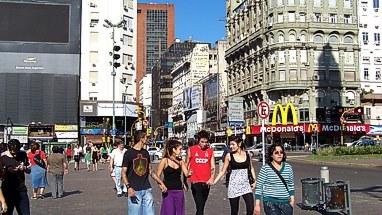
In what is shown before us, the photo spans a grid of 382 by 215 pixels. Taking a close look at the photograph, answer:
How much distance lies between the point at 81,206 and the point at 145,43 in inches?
Answer: 7129

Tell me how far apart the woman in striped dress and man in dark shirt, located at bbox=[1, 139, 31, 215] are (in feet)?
13.5

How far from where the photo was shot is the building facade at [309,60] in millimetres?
75625

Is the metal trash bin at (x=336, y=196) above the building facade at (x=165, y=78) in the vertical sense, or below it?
below

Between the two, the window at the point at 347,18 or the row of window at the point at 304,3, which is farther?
the window at the point at 347,18

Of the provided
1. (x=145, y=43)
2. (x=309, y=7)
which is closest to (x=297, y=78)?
(x=309, y=7)

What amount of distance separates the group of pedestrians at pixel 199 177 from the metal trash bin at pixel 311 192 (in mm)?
1869

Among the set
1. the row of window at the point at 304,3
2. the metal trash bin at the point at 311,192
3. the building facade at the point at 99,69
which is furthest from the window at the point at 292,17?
the metal trash bin at the point at 311,192

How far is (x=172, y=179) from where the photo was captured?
8.50 m

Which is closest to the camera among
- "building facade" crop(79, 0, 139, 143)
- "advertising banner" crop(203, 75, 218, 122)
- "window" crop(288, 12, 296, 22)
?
"building facade" crop(79, 0, 139, 143)

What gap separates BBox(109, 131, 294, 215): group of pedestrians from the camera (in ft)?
23.2

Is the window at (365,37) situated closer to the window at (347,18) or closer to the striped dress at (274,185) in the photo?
the window at (347,18)

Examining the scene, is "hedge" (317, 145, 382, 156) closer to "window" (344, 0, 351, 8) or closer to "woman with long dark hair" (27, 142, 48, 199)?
"woman with long dark hair" (27, 142, 48, 199)

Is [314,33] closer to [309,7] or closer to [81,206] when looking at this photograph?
[309,7]

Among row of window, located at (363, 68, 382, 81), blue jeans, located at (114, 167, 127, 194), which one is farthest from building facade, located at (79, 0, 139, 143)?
blue jeans, located at (114, 167, 127, 194)
